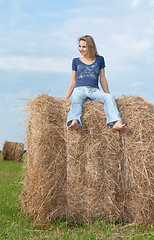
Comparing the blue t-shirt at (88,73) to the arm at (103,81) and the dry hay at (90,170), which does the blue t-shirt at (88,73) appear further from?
the dry hay at (90,170)

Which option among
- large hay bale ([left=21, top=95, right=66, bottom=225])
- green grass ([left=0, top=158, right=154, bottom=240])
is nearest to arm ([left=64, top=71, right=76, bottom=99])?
large hay bale ([left=21, top=95, right=66, bottom=225])

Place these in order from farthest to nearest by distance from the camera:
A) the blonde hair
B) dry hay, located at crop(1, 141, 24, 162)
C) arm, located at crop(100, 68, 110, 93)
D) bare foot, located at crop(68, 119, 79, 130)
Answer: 1. dry hay, located at crop(1, 141, 24, 162)
2. arm, located at crop(100, 68, 110, 93)
3. the blonde hair
4. bare foot, located at crop(68, 119, 79, 130)

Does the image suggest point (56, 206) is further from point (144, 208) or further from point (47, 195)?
point (144, 208)

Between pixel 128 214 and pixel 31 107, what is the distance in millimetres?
2029

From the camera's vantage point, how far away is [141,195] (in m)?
3.88

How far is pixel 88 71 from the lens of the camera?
4.78 m

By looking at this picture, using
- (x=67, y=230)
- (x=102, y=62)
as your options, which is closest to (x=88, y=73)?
(x=102, y=62)

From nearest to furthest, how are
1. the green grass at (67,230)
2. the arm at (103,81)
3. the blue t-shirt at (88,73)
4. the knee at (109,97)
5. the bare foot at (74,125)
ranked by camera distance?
the green grass at (67,230)
the bare foot at (74,125)
the knee at (109,97)
the blue t-shirt at (88,73)
the arm at (103,81)

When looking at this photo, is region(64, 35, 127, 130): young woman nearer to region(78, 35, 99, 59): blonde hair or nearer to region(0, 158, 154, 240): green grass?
region(78, 35, 99, 59): blonde hair

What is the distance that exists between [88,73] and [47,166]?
174 cm

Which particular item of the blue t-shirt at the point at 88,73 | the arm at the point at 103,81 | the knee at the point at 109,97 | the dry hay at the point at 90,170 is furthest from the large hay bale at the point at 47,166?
the arm at the point at 103,81

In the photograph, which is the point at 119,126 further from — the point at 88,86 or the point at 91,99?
the point at 88,86

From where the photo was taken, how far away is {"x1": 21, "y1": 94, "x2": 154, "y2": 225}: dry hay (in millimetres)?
3859

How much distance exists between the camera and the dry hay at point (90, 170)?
3.86m
